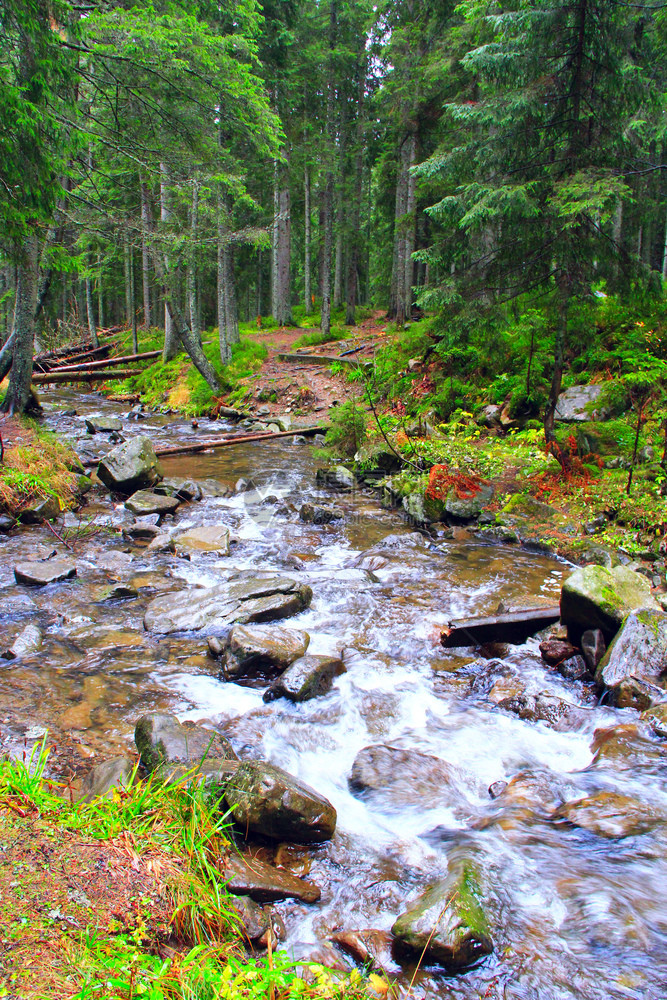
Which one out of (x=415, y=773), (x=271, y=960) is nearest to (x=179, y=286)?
(x=415, y=773)

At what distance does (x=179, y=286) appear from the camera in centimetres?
1970

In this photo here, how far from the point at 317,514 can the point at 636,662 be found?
6231 millimetres

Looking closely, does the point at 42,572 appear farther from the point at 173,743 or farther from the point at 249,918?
the point at 249,918

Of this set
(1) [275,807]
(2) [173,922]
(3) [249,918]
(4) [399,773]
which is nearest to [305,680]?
(4) [399,773]

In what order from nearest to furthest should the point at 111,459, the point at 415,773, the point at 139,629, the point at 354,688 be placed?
the point at 415,773
the point at 354,688
the point at 139,629
the point at 111,459

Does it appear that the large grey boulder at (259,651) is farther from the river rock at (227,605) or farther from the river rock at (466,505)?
the river rock at (466,505)

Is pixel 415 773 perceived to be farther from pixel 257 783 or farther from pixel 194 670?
pixel 194 670

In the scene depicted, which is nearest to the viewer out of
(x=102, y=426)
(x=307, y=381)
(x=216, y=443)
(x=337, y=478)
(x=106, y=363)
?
(x=337, y=478)

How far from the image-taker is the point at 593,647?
535 centimetres

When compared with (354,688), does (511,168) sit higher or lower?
higher

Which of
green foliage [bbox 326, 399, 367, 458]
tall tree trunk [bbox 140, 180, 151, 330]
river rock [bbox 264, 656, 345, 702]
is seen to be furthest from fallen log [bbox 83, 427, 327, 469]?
river rock [bbox 264, 656, 345, 702]

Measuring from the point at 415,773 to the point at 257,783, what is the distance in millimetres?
1415

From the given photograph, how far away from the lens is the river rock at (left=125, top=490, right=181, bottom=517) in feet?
33.3

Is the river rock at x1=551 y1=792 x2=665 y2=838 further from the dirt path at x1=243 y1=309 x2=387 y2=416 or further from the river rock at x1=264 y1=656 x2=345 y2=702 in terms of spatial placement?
the dirt path at x1=243 y1=309 x2=387 y2=416
